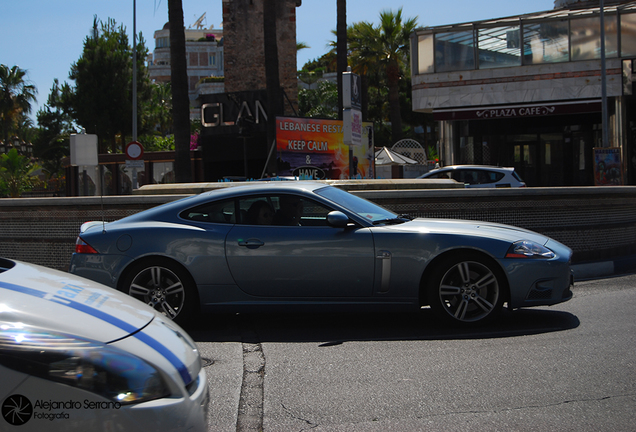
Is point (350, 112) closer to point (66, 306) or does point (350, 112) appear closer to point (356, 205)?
point (356, 205)

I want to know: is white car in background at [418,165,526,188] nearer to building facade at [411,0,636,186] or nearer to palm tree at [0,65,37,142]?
building facade at [411,0,636,186]

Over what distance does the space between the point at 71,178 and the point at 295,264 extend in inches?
966

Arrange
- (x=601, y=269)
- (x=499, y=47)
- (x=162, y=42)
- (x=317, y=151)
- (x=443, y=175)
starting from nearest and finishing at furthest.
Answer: (x=601, y=269) → (x=443, y=175) → (x=317, y=151) → (x=499, y=47) → (x=162, y=42)

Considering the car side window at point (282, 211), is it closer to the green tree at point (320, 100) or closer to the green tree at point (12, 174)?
the green tree at point (12, 174)

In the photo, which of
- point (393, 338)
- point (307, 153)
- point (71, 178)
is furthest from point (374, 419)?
point (71, 178)

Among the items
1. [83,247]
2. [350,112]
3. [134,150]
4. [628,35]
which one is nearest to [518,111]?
[628,35]

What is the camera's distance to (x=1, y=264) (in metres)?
3.01

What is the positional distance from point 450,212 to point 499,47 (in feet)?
74.3

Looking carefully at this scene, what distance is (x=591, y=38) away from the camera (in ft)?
91.7

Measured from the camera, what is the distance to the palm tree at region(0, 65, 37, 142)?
65.9 metres

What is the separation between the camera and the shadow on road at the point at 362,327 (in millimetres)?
5742

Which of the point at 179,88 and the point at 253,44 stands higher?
the point at 253,44

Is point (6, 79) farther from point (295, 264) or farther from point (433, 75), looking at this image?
point (295, 264)

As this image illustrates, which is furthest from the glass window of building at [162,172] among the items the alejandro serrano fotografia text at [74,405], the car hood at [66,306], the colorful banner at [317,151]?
the alejandro serrano fotografia text at [74,405]
